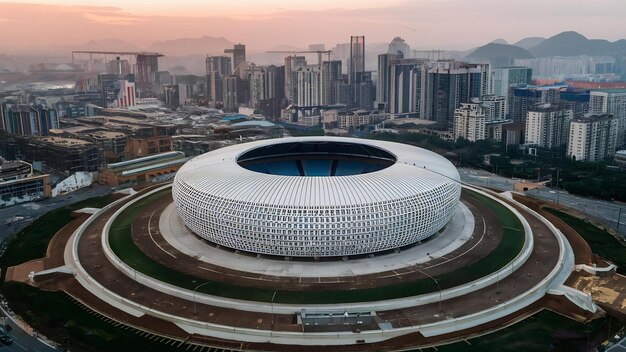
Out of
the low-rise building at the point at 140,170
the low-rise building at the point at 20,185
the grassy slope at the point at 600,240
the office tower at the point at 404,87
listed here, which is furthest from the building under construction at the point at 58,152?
the office tower at the point at 404,87

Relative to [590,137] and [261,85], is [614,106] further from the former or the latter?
[261,85]

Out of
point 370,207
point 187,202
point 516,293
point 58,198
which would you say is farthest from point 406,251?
point 58,198

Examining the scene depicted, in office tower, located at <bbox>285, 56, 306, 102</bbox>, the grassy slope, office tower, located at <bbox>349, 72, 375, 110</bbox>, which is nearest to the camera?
the grassy slope

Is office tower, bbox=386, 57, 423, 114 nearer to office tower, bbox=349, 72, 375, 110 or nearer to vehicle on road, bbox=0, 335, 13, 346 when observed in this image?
office tower, bbox=349, 72, 375, 110

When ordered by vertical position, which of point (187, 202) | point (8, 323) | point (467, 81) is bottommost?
point (8, 323)

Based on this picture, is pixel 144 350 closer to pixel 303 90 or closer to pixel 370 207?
pixel 370 207

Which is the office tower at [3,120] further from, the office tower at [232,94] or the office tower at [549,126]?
the office tower at [549,126]

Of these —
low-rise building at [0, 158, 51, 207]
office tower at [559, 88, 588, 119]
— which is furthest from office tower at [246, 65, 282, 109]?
low-rise building at [0, 158, 51, 207]
